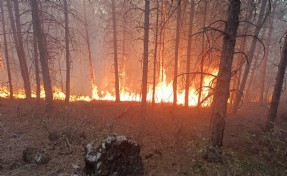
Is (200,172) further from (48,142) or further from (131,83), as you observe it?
(131,83)

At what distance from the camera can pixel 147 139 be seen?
11.2m

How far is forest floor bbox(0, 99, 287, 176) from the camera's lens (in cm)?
870

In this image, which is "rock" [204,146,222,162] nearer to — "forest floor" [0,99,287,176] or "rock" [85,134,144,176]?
"forest floor" [0,99,287,176]

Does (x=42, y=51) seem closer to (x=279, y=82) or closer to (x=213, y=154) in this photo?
(x=213, y=154)

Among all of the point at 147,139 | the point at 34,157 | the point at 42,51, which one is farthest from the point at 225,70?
the point at 42,51

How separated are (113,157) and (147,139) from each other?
353 cm

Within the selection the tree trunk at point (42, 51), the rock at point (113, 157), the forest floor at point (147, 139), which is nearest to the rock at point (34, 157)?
the forest floor at point (147, 139)

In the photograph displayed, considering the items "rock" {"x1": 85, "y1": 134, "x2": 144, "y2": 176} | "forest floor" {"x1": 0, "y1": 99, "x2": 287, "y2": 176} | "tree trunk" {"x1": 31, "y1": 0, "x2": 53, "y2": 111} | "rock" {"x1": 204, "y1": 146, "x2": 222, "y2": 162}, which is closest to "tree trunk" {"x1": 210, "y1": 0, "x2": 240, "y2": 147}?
"rock" {"x1": 204, "y1": 146, "x2": 222, "y2": 162}

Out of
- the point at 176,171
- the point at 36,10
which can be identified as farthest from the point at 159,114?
the point at 36,10

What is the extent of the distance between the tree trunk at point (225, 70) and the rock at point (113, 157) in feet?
10.3

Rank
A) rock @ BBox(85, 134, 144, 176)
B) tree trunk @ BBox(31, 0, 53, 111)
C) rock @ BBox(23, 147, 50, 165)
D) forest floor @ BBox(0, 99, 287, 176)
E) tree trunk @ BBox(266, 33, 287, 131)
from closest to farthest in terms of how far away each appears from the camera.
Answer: rock @ BBox(85, 134, 144, 176)
forest floor @ BBox(0, 99, 287, 176)
rock @ BBox(23, 147, 50, 165)
tree trunk @ BBox(266, 33, 287, 131)
tree trunk @ BBox(31, 0, 53, 111)

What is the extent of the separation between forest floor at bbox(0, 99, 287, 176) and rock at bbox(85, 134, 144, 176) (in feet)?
2.05

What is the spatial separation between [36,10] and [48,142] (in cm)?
743

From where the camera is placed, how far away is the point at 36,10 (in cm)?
1344
